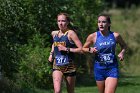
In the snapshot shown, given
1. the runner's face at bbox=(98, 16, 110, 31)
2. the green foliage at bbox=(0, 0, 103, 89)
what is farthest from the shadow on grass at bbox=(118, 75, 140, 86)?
the runner's face at bbox=(98, 16, 110, 31)

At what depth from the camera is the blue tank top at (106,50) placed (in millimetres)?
11445

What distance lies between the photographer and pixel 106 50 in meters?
11.5

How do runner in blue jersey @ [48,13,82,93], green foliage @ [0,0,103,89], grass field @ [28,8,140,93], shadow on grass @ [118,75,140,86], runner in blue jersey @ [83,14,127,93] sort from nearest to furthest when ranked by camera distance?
1. runner in blue jersey @ [83,14,127,93]
2. runner in blue jersey @ [48,13,82,93]
3. green foliage @ [0,0,103,89]
4. grass field @ [28,8,140,93]
5. shadow on grass @ [118,75,140,86]

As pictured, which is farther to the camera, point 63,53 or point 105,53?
point 63,53

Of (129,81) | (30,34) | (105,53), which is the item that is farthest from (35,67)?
(105,53)

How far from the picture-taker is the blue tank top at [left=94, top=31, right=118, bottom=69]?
37.6 feet

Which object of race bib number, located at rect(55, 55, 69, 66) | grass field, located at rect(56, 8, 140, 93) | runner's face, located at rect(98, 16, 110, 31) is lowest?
grass field, located at rect(56, 8, 140, 93)

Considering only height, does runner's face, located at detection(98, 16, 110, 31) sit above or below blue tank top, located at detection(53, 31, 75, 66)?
above

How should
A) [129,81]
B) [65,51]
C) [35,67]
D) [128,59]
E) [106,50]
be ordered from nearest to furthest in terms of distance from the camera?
[106,50]
[65,51]
[35,67]
[129,81]
[128,59]

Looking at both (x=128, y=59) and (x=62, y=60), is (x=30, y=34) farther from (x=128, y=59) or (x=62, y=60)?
(x=62, y=60)

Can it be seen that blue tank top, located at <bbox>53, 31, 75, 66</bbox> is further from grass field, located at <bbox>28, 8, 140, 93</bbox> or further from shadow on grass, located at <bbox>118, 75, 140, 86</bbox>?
shadow on grass, located at <bbox>118, 75, 140, 86</bbox>

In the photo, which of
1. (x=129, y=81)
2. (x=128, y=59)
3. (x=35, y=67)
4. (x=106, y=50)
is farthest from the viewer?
(x=128, y=59)

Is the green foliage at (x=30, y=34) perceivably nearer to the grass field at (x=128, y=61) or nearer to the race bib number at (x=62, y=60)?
the grass field at (x=128, y=61)

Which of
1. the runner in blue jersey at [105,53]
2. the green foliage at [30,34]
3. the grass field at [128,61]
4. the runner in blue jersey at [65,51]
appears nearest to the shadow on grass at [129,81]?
the grass field at [128,61]
